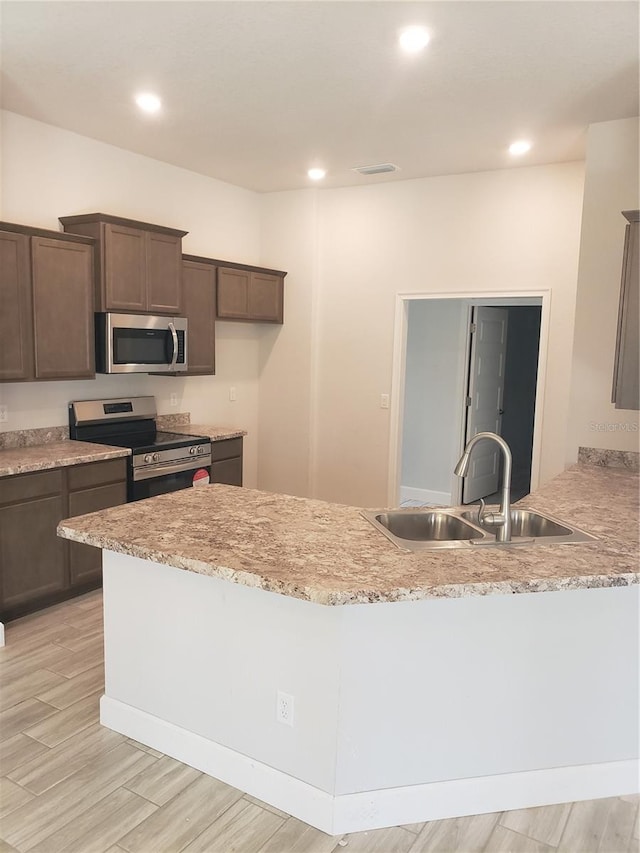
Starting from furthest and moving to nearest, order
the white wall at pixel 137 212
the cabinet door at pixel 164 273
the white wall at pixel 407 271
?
the white wall at pixel 407 271 → the cabinet door at pixel 164 273 → the white wall at pixel 137 212

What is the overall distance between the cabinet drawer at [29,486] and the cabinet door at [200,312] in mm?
1506

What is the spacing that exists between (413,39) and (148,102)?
1.61 meters

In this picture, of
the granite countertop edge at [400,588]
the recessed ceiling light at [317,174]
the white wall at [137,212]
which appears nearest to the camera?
the granite countertop edge at [400,588]

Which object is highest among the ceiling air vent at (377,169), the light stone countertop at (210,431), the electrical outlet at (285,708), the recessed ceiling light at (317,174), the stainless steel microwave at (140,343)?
the recessed ceiling light at (317,174)

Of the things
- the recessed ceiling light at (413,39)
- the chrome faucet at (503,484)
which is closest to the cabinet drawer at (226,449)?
the chrome faucet at (503,484)

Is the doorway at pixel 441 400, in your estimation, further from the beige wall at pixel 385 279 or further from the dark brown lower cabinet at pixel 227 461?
the dark brown lower cabinet at pixel 227 461

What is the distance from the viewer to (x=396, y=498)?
562cm

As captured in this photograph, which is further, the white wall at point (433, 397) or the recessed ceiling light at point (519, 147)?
the white wall at point (433, 397)

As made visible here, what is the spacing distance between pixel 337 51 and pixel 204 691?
2803 millimetres

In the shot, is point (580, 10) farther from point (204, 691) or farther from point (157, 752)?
point (157, 752)

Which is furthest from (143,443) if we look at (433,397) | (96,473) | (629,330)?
(433,397)

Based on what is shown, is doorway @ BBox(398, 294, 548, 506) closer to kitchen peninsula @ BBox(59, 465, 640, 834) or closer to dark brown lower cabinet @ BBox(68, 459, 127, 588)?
dark brown lower cabinet @ BBox(68, 459, 127, 588)

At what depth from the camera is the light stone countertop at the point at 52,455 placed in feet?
11.5

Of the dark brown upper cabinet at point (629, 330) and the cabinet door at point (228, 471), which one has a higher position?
the dark brown upper cabinet at point (629, 330)
